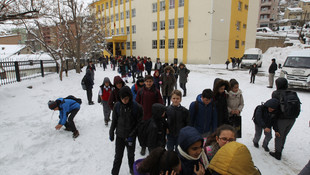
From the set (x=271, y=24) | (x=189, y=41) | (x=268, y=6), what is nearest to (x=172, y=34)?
(x=189, y=41)

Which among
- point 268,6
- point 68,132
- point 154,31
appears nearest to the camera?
point 68,132

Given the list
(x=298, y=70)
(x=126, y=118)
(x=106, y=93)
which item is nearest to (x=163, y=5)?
(x=298, y=70)

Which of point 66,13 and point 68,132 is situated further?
point 66,13

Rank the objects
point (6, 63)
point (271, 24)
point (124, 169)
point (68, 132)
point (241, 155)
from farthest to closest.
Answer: point (271, 24) → point (6, 63) → point (68, 132) → point (124, 169) → point (241, 155)

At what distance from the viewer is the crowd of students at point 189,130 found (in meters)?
1.54

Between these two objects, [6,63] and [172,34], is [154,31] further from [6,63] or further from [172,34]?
[6,63]

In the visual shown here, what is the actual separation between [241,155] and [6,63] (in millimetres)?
11415

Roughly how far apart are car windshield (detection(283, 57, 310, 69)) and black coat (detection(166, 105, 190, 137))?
10.9 m

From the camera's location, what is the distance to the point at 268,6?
6038 centimetres

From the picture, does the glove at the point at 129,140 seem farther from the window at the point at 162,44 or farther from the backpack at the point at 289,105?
the window at the point at 162,44

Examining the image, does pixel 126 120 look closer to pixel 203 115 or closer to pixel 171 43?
pixel 203 115

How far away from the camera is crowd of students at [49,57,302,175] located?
154cm

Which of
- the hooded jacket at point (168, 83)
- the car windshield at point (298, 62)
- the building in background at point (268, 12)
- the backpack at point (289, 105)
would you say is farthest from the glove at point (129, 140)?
the building in background at point (268, 12)

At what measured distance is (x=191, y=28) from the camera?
28.2 meters
